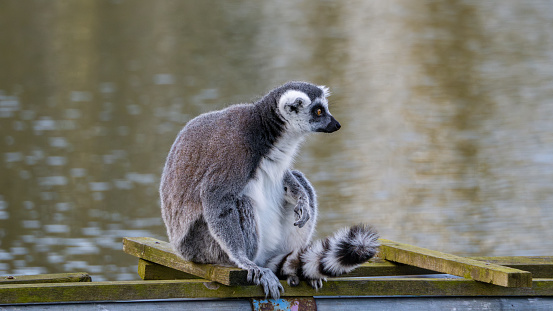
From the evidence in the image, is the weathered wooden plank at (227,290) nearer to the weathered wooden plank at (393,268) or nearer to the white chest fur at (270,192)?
the white chest fur at (270,192)

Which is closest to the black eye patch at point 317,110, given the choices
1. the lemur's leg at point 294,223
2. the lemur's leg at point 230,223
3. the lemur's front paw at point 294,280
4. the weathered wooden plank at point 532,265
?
the lemur's leg at point 294,223

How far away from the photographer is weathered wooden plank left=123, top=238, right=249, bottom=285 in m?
4.07

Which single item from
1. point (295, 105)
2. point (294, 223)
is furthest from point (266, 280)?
point (295, 105)

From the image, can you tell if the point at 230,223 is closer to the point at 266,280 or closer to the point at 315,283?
the point at 266,280

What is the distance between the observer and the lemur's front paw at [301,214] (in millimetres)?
4469

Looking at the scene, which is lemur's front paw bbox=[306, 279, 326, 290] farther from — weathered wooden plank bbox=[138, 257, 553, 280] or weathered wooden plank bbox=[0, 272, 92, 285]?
weathered wooden plank bbox=[0, 272, 92, 285]

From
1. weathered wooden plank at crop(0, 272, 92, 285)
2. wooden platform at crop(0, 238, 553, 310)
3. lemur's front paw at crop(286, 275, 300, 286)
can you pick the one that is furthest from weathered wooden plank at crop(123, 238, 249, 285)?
weathered wooden plank at crop(0, 272, 92, 285)

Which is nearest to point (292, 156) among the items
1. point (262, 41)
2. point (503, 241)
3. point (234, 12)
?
point (503, 241)

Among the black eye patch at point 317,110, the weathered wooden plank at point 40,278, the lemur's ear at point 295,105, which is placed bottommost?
the weathered wooden plank at point 40,278

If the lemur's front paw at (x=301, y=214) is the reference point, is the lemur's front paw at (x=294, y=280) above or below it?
below

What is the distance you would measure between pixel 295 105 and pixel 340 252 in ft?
2.90

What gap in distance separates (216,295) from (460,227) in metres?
6.34

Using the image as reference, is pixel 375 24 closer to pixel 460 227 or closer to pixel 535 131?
pixel 535 131

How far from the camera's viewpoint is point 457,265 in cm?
454
